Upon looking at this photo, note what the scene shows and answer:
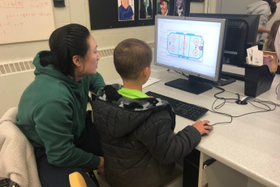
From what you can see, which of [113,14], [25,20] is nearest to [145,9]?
[113,14]

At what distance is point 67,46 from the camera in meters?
1.03

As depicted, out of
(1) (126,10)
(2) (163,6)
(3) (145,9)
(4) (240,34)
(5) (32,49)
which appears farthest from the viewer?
(2) (163,6)

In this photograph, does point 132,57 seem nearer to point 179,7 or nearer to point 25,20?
point 25,20

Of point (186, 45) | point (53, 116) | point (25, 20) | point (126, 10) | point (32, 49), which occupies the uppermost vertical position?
point (126, 10)

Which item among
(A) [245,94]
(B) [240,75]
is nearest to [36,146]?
(A) [245,94]

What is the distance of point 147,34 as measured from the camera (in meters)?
3.09

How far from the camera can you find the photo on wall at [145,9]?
289 cm

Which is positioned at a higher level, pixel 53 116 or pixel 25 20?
pixel 25 20

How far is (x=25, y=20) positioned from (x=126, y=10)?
1.21 meters

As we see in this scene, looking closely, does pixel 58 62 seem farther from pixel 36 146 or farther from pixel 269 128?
pixel 269 128

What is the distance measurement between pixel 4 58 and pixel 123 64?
5.28ft

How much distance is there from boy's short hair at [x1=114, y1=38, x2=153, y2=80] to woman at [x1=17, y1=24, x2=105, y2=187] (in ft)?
0.76

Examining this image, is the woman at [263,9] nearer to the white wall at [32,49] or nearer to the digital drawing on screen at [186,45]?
the white wall at [32,49]

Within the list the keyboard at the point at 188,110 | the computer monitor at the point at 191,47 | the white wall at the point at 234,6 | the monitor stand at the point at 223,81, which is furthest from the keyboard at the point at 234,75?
the white wall at the point at 234,6
